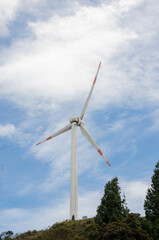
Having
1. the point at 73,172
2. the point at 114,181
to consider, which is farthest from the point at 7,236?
the point at 114,181

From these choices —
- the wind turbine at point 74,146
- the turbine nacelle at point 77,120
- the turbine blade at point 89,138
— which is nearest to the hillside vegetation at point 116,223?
the wind turbine at point 74,146

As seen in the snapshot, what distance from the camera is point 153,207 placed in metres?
34.0

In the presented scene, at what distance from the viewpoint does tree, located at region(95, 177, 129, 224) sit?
34431mm

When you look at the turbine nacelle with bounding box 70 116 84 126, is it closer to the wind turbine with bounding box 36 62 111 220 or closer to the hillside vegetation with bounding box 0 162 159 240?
the wind turbine with bounding box 36 62 111 220

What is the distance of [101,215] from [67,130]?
80.7ft

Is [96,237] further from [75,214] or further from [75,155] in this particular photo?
[75,155]

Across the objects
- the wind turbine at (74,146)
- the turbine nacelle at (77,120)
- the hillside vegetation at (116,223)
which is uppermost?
the turbine nacelle at (77,120)

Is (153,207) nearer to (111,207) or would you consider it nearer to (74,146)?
(111,207)

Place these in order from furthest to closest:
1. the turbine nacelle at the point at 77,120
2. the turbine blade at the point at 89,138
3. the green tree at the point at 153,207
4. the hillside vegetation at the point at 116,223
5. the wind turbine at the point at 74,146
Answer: the turbine nacelle at the point at 77,120, the turbine blade at the point at 89,138, the wind turbine at the point at 74,146, the green tree at the point at 153,207, the hillside vegetation at the point at 116,223

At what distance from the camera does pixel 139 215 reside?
33.8 meters

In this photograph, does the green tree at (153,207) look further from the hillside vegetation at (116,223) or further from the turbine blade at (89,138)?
the turbine blade at (89,138)

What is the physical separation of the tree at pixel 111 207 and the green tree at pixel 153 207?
292 centimetres

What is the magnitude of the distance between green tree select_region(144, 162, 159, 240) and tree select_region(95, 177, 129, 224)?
292 centimetres

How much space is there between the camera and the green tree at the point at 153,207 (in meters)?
31.8
